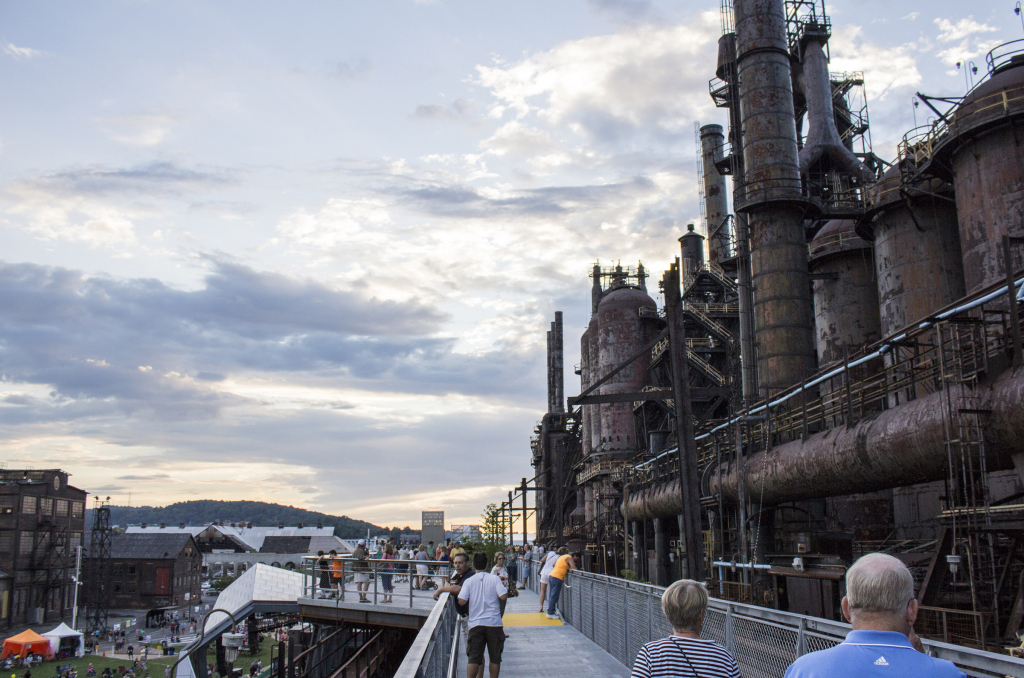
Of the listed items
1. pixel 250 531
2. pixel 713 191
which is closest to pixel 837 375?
pixel 713 191

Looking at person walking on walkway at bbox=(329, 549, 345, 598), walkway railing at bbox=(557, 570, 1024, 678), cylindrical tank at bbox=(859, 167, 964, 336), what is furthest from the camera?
cylindrical tank at bbox=(859, 167, 964, 336)

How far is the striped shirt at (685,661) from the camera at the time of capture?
3.73 meters

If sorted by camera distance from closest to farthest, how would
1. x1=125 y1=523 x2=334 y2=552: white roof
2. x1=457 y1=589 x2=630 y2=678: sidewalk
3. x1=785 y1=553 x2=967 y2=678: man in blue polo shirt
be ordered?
x1=785 y1=553 x2=967 y2=678: man in blue polo shirt, x1=457 y1=589 x2=630 y2=678: sidewalk, x1=125 y1=523 x2=334 y2=552: white roof

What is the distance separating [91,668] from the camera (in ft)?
120

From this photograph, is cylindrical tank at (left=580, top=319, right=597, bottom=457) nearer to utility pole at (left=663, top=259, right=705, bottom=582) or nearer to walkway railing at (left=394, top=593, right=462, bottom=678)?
utility pole at (left=663, top=259, right=705, bottom=582)

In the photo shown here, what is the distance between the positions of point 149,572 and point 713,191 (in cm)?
5818

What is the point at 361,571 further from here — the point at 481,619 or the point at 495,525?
the point at 495,525

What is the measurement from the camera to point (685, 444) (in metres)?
12.4

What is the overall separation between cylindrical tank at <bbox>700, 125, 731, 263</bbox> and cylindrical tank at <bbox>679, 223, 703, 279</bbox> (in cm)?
374

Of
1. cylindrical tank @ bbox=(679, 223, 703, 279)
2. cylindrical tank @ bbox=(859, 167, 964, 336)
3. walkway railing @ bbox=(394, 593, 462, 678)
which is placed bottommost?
walkway railing @ bbox=(394, 593, 462, 678)

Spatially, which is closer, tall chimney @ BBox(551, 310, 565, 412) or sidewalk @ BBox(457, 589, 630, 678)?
sidewalk @ BBox(457, 589, 630, 678)

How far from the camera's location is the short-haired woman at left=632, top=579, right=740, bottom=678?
3.74 metres

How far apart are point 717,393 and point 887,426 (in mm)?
3199

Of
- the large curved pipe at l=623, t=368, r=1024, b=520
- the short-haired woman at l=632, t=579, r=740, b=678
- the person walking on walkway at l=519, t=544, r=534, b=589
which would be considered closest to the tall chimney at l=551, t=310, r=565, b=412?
the person walking on walkway at l=519, t=544, r=534, b=589
